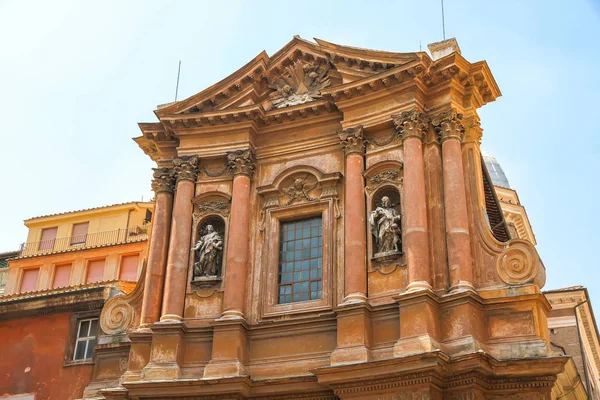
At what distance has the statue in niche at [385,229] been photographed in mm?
17531

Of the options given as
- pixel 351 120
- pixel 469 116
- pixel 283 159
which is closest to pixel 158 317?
pixel 283 159

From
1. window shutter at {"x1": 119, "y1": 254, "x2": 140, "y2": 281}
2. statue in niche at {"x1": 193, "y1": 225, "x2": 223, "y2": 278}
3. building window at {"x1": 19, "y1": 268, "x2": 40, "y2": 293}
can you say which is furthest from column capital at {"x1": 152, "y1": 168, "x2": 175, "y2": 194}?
building window at {"x1": 19, "y1": 268, "x2": 40, "y2": 293}

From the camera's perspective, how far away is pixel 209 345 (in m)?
18.2

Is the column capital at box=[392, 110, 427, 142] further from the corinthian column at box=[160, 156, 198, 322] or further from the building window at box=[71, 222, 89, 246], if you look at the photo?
the building window at box=[71, 222, 89, 246]

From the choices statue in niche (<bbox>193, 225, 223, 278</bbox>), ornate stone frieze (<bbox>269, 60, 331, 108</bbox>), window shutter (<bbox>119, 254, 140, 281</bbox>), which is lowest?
statue in niche (<bbox>193, 225, 223, 278</bbox>)

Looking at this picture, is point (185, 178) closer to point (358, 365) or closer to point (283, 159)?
point (283, 159)

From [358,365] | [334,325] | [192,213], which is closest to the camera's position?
[358,365]

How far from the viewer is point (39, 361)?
22484mm

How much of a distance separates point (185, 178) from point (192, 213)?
889mm

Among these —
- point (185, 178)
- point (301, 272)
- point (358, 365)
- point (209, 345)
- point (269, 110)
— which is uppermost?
point (269, 110)

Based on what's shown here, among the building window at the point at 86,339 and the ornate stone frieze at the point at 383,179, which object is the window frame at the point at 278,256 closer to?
the ornate stone frieze at the point at 383,179

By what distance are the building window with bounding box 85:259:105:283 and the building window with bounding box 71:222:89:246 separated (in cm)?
278

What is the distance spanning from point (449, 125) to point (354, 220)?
2959 millimetres

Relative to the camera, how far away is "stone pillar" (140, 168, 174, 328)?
62.4ft
